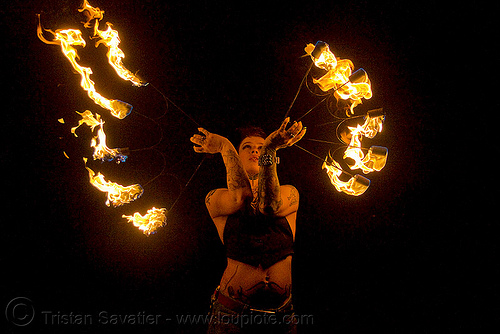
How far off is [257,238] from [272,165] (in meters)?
0.75

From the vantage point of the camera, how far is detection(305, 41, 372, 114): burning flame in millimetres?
2879

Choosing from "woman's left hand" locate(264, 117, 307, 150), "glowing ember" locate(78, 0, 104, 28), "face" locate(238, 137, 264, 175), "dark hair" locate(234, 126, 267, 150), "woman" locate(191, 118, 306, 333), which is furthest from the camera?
"dark hair" locate(234, 126, 267, 150)

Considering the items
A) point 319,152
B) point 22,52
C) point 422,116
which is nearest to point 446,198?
point 422,116

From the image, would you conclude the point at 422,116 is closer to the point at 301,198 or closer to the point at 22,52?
the point at 301,198

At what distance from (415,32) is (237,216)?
313 centimetres

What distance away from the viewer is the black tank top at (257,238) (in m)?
2.75

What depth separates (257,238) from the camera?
2.81 metres

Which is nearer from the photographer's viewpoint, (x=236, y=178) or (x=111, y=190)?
(x=236, y=178)

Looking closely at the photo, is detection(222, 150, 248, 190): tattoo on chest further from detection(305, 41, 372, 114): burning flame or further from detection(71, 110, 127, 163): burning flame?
detection(305, 41, 372, 114): burning flame

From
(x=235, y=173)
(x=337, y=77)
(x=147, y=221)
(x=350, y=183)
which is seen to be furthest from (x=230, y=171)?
(x=337, y=77)

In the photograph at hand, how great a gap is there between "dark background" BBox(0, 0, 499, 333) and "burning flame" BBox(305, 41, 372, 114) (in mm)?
536

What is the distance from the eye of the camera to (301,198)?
4027 mm

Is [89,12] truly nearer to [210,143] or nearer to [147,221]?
[210,143]

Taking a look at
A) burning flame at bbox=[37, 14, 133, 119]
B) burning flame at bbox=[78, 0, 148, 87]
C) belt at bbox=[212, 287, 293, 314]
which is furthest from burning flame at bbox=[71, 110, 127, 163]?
belt at bbox=[212, 287, 293, 314]
